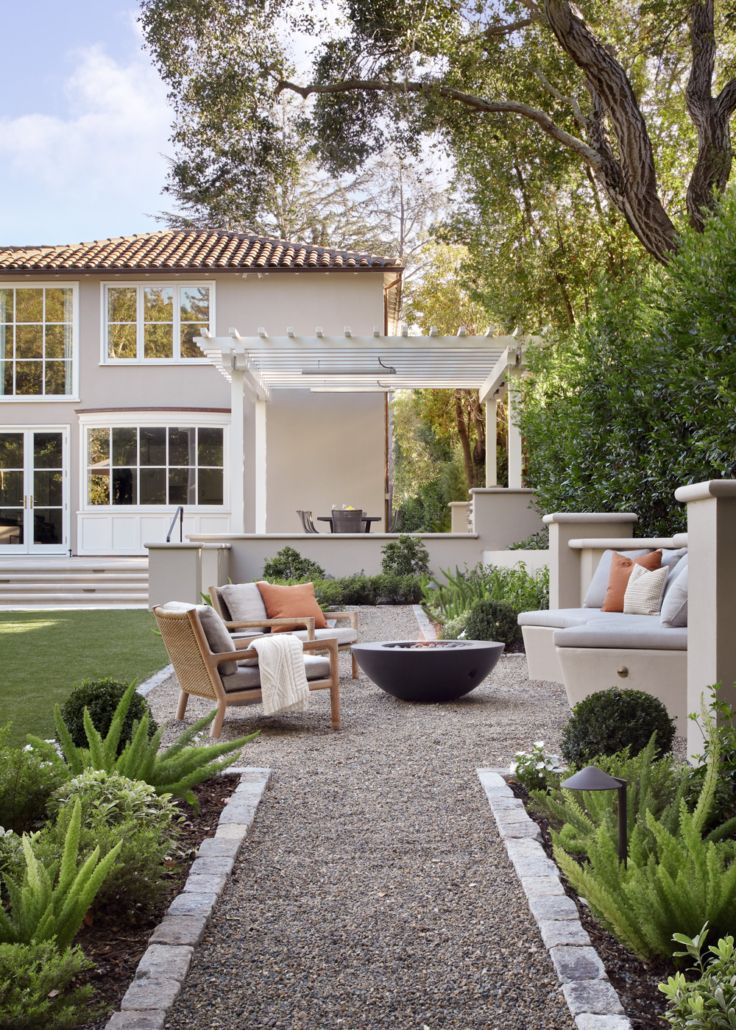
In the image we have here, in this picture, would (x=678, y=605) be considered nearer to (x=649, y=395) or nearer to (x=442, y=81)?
(x=649, y=395)

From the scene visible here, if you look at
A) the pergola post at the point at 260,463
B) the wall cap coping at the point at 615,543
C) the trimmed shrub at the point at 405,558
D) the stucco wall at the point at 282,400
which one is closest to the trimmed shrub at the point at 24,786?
the wall cap coping at the point at 615,543

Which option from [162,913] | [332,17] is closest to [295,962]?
[162,913]

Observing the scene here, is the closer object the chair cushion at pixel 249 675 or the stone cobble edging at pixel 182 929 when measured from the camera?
the stone cobble edging at pixel 182 929

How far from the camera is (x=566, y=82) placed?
13.3 meters

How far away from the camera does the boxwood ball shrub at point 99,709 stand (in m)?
5.16

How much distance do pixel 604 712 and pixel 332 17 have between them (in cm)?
1069

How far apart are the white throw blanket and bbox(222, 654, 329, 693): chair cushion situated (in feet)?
0.18

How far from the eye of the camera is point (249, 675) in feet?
21.1

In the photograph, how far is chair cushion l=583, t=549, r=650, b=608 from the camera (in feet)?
26.0

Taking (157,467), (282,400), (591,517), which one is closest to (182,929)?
(591,517)

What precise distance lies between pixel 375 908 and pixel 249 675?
309cm

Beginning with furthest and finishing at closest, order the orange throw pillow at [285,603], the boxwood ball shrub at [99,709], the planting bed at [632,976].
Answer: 1. the orange throw pillow at [285,603]
2. the boxwood ball shrub at [99,709]
3. the planting bed at [632,976]

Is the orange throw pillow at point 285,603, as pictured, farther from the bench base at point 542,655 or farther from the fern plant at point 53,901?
the fern plant at point 53,901

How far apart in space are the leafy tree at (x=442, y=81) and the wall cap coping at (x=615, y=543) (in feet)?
13.5
